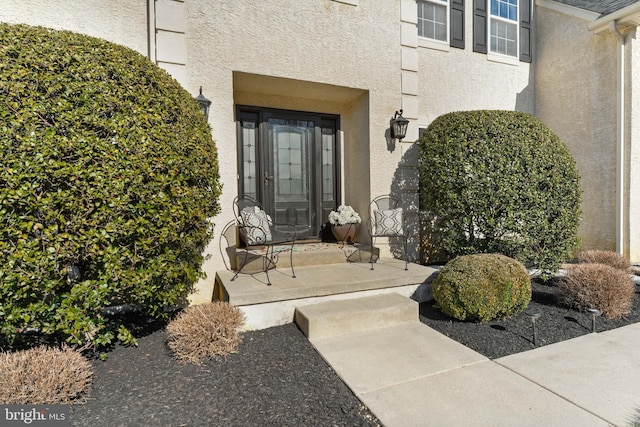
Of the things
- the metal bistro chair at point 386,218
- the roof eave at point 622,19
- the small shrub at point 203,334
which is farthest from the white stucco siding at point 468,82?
the small shrub at point 203,334

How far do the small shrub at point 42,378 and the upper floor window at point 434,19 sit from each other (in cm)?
664

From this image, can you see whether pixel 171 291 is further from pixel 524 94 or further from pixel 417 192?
pixel 524 94

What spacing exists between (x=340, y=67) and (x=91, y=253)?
13.0 feet

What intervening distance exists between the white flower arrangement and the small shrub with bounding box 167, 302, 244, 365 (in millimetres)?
2637

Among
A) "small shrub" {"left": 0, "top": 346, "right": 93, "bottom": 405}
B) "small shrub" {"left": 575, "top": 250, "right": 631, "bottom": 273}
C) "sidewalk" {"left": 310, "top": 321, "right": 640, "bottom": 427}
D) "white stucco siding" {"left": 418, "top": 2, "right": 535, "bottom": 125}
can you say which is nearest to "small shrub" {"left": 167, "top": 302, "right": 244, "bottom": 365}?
"small shrub" {"left": 0, "top": 346, "right": 93, "bottom": 405}

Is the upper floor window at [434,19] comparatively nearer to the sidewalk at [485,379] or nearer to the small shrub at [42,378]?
the sidewalk at [485,379]

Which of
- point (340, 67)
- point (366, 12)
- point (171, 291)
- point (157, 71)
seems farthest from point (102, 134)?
point (366, 12)

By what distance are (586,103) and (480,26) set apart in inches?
100.0

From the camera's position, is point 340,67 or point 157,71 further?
point 340,67

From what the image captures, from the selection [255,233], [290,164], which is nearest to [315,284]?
[255,233]

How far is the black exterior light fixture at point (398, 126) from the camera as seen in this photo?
16.2 feet

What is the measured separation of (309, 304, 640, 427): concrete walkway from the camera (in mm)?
1920

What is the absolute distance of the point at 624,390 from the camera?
2.17 m

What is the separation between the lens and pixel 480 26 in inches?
245
